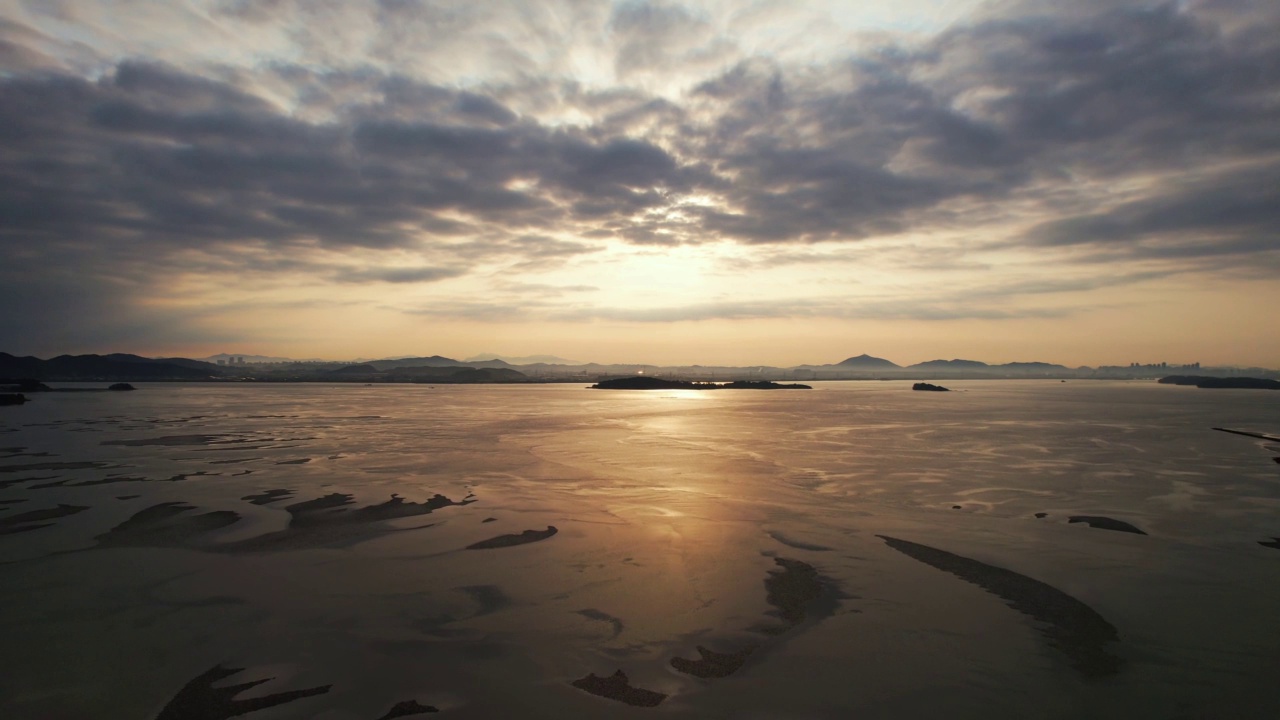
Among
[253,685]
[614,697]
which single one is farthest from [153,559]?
[614,697]

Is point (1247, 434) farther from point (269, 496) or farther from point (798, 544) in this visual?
point (269, 496)

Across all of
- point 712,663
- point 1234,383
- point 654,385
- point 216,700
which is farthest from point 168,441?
point 1234,383

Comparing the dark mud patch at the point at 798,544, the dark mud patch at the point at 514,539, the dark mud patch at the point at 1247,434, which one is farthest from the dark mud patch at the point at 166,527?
the dark mud patch at the point at 1247,434

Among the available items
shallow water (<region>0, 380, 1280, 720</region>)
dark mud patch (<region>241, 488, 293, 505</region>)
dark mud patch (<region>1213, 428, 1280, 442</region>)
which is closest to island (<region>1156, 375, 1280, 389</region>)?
dark mud patch (<region>1213, 428, 1280, 442</region>)

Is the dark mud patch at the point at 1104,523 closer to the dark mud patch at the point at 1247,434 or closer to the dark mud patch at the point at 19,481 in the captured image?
the dark mud patch at the point at 1247,434

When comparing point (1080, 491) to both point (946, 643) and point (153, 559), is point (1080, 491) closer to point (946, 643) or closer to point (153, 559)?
point (946, 643)
